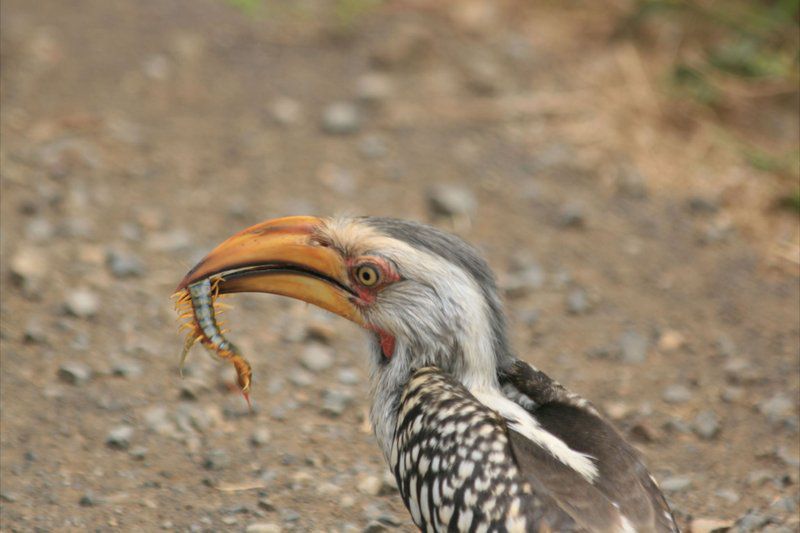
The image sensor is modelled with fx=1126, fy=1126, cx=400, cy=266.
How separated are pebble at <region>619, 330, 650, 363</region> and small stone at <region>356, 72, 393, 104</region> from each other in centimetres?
247

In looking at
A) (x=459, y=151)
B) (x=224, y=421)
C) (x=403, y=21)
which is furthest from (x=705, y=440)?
(x=403, y=21)

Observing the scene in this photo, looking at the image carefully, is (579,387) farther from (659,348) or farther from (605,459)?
(605,459)

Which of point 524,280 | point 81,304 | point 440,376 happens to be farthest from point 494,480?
point 524,280

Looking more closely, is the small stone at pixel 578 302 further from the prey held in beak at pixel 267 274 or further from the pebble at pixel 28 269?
the pebble at pixel 28 269

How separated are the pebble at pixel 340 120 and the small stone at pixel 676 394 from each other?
107 inches

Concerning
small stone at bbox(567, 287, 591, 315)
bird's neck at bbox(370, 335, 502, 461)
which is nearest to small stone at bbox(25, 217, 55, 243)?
bird's neck at bbox(370, 335, 502, 461)

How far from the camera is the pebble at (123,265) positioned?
217 inches

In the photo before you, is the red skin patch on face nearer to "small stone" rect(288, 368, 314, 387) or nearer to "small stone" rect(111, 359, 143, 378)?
"small stone" rect(288, 368, 314, 387)

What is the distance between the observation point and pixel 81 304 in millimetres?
5129

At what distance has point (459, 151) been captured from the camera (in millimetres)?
6820

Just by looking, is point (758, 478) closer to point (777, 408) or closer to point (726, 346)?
point (777, 408)

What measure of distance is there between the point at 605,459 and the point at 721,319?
8.44ft

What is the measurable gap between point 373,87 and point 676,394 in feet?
10.1

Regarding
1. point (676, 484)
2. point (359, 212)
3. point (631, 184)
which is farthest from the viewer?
point (631, 184)
